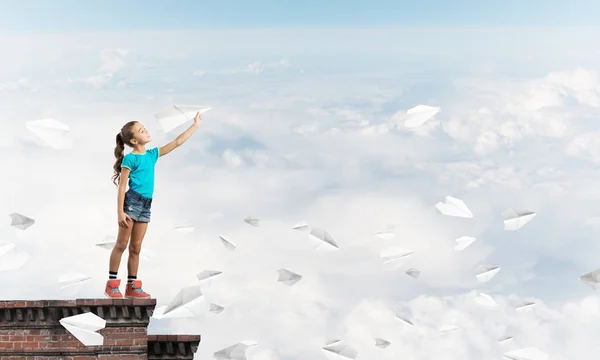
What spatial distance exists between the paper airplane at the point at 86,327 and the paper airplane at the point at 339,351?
372 cm

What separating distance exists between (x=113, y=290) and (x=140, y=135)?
248 centimetres

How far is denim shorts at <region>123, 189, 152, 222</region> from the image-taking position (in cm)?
1173

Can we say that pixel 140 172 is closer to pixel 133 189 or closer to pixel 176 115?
pixel 133 189

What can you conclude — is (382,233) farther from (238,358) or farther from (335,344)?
(238,358)

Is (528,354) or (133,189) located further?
(528,354)

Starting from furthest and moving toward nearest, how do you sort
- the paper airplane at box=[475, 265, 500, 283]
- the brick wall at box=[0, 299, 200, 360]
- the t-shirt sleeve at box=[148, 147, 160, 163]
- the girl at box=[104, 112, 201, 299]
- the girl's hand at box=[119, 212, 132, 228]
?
the paper airplane at box=[475, 265, 500, 283] → the brick wall at box=[0, 299, 200, 360] → the t-shirt sleeve at box=[148, 147, 160, 163] → the girl at box=[104, 112, 201, 299] → the girl's hand at box=[119, 212, 132, 228]

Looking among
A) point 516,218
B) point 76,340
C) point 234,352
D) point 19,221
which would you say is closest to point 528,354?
point 516,218

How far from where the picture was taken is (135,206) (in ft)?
38.6

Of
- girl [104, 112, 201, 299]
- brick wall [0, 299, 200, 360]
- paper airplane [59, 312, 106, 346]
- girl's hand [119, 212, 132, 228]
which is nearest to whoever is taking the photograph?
girl's hand [119, 212, 132, 228]

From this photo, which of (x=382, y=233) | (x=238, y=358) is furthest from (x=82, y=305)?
(x=382, y=233)

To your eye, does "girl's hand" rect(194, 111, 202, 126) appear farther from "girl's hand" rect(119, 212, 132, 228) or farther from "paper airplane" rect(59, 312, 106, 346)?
"paper airplane" rect(59, 312, 106, 346)

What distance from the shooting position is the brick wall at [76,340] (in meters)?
12.3

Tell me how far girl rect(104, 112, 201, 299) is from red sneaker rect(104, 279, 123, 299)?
0.19 m

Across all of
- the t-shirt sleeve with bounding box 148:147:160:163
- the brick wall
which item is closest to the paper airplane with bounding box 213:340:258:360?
the brick wall
